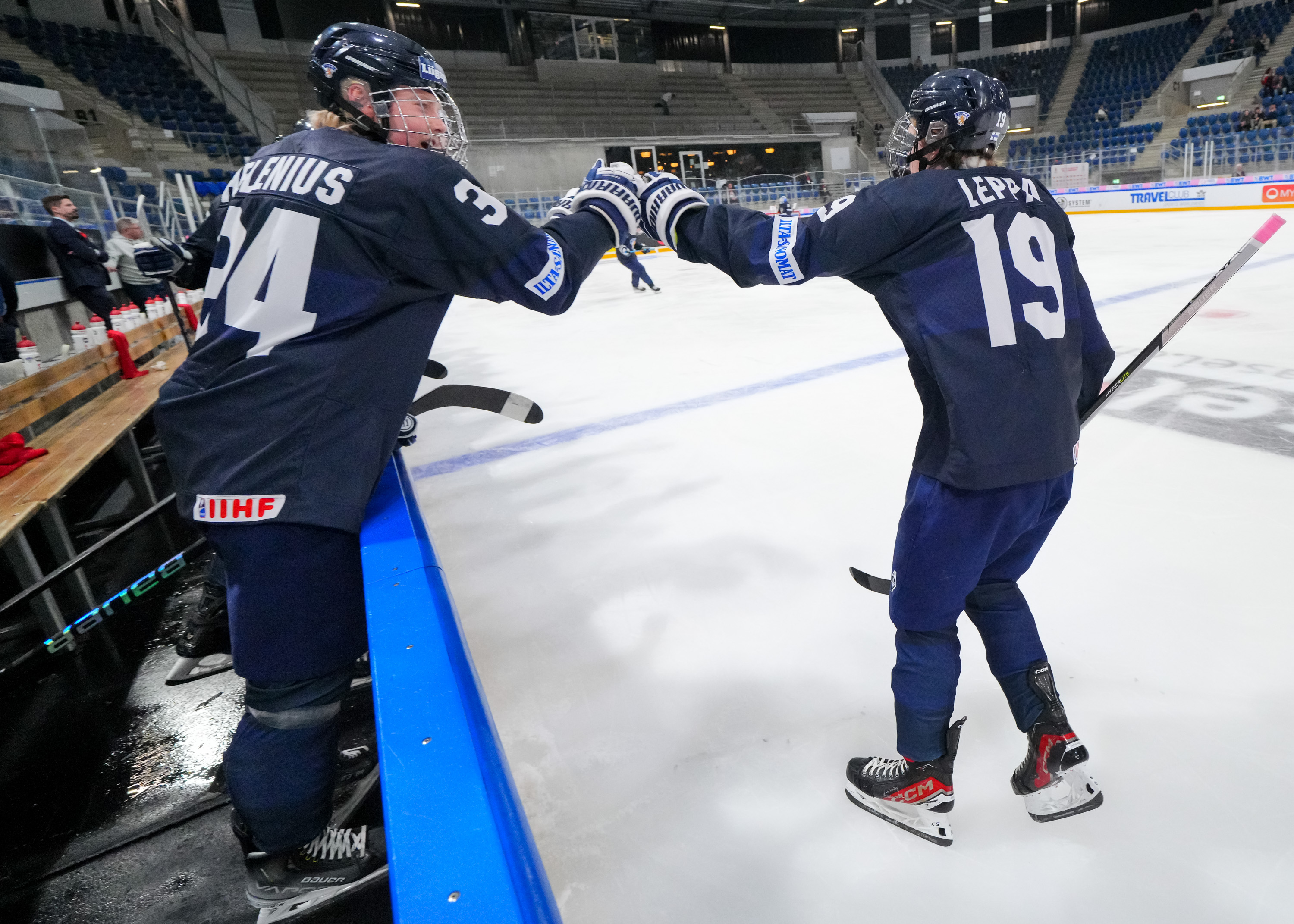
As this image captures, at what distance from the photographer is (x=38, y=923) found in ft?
4.37

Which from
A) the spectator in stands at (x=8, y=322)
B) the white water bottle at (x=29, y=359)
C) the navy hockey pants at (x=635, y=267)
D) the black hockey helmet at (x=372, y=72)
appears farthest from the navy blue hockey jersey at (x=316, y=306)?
the navy hockey pants at (x=635, y=267)

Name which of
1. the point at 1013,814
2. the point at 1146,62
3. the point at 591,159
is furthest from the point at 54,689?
the point at 1146,62

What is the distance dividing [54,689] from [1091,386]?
2.76 m

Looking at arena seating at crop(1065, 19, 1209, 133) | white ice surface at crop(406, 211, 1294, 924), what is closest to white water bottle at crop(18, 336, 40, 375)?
white ice surface at crop(406, 211, 1294, 924)

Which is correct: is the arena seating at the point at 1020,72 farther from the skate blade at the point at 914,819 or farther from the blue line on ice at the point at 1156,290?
the skate blade at the point at 914,819

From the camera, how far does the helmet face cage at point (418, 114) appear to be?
50.3 inches

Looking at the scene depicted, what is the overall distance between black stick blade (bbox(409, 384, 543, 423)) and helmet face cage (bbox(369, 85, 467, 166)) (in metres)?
0.61

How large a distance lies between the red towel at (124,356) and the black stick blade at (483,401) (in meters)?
3.46

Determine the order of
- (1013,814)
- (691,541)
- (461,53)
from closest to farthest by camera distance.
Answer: (1013,814) < (691,541) < (461,53)

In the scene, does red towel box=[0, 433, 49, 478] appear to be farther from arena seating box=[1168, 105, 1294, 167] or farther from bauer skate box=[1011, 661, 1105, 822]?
arena seating box=[1168, 105, 1294, 167]

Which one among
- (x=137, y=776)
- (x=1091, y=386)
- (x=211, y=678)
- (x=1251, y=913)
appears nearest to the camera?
(x=1251, y=913)

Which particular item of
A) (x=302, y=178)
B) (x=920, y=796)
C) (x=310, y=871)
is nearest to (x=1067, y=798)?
(x=920, y=796)

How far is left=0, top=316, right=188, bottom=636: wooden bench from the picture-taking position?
223 cm

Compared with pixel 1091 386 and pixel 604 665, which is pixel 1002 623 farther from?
pixel 604 665
